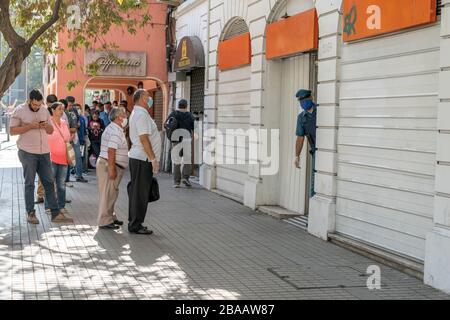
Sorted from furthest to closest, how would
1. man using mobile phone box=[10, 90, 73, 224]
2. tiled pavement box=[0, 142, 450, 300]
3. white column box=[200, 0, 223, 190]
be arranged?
1. white column box=[200, 0, 223, 190]
2. man using mobile phone box=[10, 90, 73, 224]
3. tiled pavement box=[0, 142, 450, 300]

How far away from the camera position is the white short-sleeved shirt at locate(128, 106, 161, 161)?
8.80 m

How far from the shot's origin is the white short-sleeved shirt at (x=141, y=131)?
8.80 metres

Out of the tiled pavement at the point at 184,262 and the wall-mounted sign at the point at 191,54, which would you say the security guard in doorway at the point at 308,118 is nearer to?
the tiled pavement at the point at 184,262

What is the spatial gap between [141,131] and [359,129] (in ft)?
9.01

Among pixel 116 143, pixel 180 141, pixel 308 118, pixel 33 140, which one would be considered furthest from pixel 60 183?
pixel 180 141

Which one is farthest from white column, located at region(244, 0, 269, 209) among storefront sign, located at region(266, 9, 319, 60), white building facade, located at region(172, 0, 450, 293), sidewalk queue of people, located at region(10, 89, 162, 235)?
sidewalk queue of people, located at region(10, 89, 162, 235)

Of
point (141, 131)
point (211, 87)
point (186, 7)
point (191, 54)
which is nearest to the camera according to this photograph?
point (141, 131)

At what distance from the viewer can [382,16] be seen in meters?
7.57

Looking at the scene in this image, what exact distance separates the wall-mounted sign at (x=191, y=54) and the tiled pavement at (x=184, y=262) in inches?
216

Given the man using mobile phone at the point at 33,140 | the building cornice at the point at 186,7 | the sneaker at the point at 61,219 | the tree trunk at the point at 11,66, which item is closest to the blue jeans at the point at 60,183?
the sneaker at the point at 61,219

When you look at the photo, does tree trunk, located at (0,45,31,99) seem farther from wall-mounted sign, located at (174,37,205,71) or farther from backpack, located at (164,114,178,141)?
wall-mounted sign, located at (174,37,205,71)

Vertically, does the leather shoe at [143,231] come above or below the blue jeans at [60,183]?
below

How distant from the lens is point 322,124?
29.8 feet

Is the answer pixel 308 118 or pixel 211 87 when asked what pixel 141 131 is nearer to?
pixel 308 118
